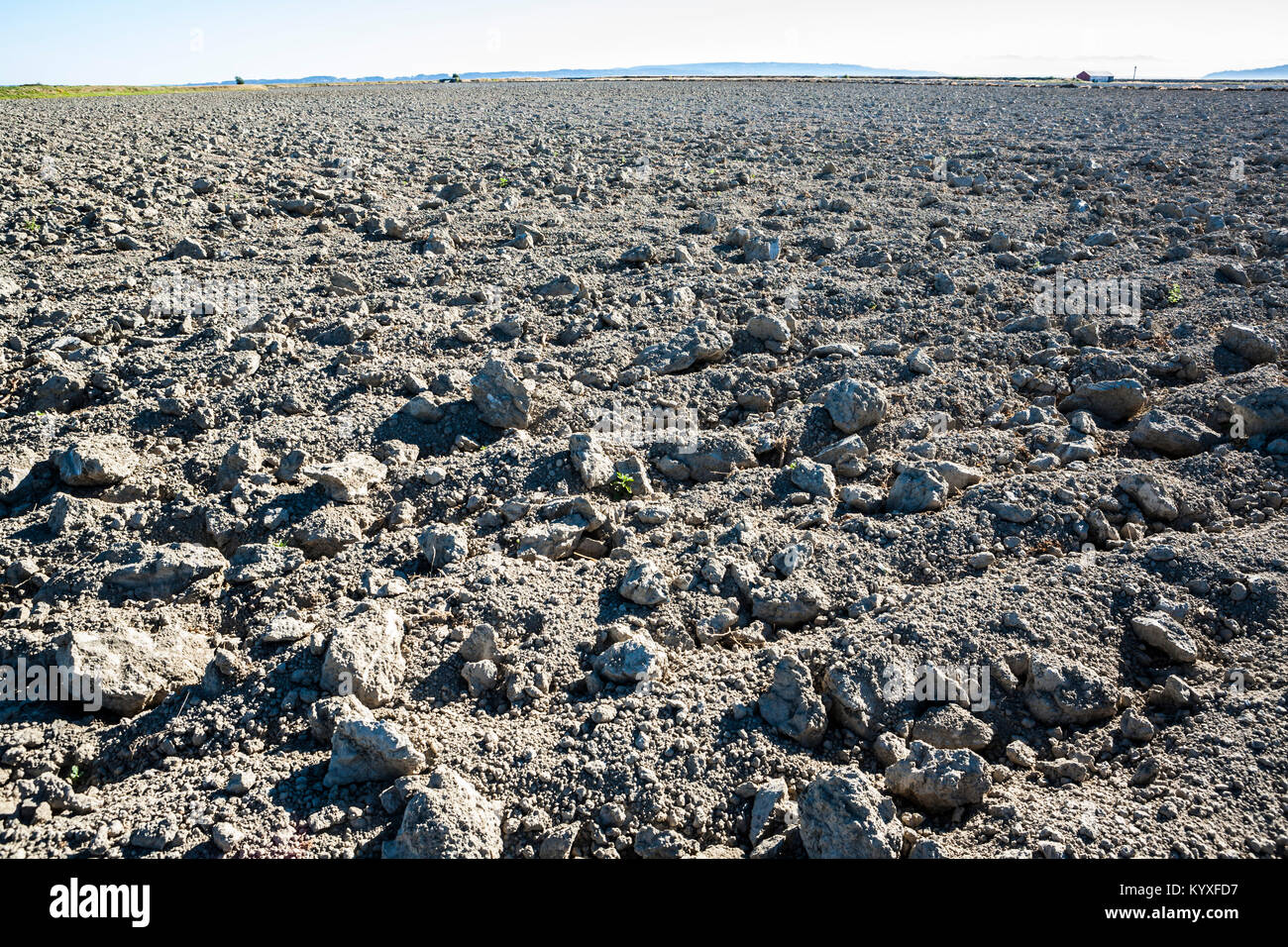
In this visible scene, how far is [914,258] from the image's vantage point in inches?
347

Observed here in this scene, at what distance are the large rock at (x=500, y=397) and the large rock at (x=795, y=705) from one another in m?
2.80

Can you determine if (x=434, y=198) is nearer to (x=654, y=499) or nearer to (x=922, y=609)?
(x=654, y=499)

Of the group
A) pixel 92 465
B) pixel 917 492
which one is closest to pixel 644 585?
pixel 917 492

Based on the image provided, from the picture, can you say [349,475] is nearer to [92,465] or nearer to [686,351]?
[92,465]

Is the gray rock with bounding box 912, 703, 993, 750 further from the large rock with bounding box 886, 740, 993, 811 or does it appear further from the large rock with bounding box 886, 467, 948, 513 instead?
the large rock with bounding box 886, 467, 948, 513

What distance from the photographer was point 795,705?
3373mm

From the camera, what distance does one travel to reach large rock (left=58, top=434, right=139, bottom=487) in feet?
15.3

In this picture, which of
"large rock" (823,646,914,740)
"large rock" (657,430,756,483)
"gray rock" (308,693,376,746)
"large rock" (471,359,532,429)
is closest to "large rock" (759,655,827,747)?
"large rock" (823,646,914,740)

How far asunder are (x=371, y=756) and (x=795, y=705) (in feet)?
5.88

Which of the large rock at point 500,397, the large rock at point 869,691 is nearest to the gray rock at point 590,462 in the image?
the large rock at point 500,397

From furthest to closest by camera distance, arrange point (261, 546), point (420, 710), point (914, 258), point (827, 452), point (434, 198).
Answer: point (434, 198), point (914, 258), point (827, 452), point (261, 546), point (420, 710)
